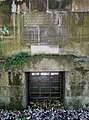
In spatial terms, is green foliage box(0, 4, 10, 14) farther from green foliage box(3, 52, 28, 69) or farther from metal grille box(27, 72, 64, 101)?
metal grille box(27, 72, 64, 101)

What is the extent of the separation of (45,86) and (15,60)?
1.78 metres

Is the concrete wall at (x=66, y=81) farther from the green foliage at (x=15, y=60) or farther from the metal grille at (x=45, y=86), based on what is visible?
the metal grille at (x=45, y=86)

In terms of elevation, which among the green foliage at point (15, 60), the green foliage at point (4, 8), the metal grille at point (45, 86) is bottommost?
the metal grille at point (45, 86)

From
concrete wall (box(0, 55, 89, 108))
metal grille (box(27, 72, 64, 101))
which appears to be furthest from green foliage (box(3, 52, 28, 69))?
metal grille (box(27, 72, 64, 101))

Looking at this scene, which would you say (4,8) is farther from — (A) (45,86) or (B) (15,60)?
(A) (45,86)

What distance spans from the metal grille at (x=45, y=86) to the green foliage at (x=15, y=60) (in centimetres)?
133

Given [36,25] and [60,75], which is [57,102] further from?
[36,25]

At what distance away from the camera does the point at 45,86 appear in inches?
531

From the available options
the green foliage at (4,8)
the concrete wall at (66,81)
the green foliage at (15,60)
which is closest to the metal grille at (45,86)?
the concrete wall at (66,81)

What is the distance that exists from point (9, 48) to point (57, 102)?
8.44 ft

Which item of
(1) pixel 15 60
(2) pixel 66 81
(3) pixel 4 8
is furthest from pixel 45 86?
(3) pixel 4 8

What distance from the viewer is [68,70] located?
12.4 metres

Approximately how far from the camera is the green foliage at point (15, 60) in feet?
39.9

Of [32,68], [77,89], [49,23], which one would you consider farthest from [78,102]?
[49,23]
